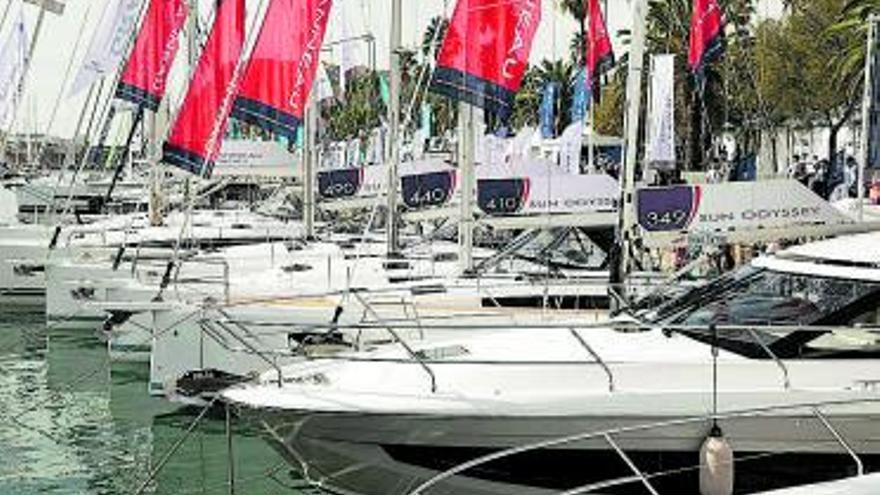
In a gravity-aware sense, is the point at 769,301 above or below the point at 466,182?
below

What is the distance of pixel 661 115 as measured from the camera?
26.9 metres

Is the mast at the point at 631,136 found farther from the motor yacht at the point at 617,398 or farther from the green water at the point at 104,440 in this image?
the green water at the point at 104,440

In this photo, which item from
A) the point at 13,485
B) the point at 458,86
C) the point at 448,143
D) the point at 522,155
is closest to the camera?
the point at 13,485

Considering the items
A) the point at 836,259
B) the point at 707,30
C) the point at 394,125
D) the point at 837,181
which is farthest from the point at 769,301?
the point at 837,181

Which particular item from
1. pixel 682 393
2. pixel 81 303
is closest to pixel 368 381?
pixel 682 393

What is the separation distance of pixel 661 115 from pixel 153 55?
9.91m

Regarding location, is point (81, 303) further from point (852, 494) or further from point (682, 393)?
point (852, 494)

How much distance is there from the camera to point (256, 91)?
16938mm

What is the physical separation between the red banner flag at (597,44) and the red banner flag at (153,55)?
6966mm

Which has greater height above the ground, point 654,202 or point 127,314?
point 654,202

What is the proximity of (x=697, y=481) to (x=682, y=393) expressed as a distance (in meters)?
0.56

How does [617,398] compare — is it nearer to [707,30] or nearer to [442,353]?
[442,353]

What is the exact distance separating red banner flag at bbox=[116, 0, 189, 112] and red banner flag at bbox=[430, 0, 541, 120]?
799 cm

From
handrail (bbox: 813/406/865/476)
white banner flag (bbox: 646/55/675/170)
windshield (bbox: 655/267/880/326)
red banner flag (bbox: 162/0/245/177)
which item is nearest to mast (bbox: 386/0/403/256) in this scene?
red banner flag (bbox: 162/0/245/177)
